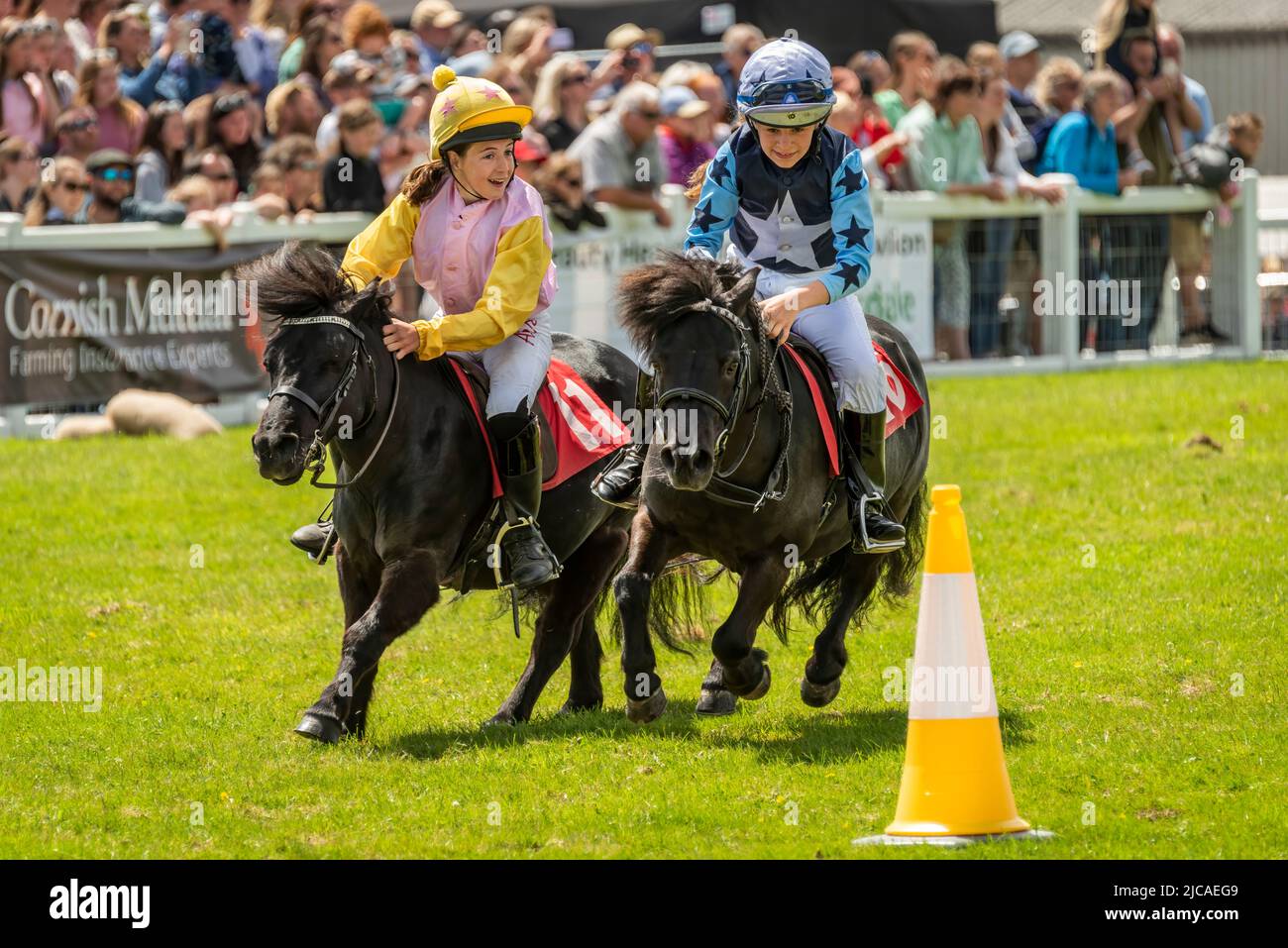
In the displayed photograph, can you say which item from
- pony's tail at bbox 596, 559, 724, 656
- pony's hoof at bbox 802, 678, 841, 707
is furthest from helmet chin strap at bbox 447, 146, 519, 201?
pony's hoof at bbox 802, 678, 841, 707

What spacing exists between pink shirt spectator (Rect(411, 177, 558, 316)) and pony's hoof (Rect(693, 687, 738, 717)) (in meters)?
1.69

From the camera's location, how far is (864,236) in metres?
7.87

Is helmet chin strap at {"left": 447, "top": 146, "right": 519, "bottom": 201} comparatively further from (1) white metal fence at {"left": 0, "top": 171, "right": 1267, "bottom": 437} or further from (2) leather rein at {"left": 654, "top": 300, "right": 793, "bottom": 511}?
(1) white metal fence at {"left": 0, "top": 171, "right": 1267, "bottom": 437}

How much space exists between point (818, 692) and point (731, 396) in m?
1.61

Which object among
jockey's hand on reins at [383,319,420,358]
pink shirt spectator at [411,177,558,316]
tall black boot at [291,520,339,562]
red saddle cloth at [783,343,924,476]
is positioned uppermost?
pink shirt spectator at [411,177,558,316]

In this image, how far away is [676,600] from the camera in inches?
349

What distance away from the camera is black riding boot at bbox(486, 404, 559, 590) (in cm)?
780

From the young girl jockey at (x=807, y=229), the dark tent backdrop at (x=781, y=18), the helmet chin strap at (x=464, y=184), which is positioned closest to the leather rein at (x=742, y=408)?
the young girl jockey at (x=807, y=229)

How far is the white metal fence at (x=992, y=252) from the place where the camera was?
49.0 feet

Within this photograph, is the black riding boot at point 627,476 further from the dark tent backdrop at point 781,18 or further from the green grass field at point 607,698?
the dark tent backdrop at point 781,18

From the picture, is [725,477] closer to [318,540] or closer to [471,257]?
[471,257]

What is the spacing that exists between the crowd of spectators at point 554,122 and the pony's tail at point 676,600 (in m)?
5.60
